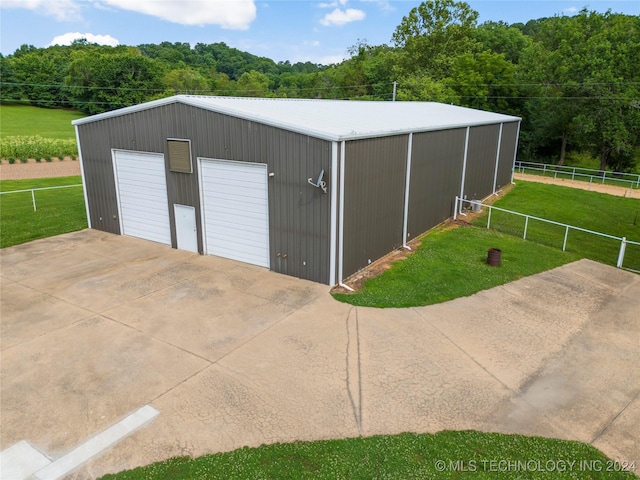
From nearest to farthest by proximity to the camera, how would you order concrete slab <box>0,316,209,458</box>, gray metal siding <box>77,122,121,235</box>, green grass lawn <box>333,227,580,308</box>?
concrete slab <box>0,316,209,458</box> → green grass lawn <box>333,227,580,308</box> → gray metal siding <box>77,122,121,235</box>

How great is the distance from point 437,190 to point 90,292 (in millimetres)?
10896

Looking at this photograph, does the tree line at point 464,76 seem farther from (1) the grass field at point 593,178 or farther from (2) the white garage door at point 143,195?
(2) the white garage door at point 143,195

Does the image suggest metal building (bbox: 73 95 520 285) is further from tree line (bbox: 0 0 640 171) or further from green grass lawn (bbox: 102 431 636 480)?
tree line (bbox: 0 0 640 171)

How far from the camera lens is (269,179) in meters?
10.7

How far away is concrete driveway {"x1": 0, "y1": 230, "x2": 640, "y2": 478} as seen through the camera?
5.75m

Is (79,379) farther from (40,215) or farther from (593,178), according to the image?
(593,178)

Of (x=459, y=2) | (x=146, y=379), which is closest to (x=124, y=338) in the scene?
(x=146, y=379)

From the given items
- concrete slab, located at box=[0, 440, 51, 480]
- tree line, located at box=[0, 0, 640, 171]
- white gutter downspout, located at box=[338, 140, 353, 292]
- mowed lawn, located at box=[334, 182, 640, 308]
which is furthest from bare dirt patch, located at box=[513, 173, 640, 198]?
concrete slab, located at box=[0, 440, 51, 480]

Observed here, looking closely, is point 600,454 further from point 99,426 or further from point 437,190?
point 437,190

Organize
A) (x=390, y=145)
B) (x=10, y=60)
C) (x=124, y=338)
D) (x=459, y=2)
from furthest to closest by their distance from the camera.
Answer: (x=10, y=60) < (x=459, y=2) < (x=390, y=145) < (x=124, y=338)

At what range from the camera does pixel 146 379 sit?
678 cm

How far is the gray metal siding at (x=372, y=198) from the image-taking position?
33.7 feet

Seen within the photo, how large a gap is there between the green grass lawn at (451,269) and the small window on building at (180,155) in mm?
5756

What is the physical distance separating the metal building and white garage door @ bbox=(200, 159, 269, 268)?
0.03m
